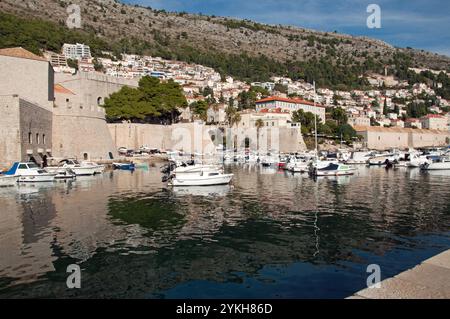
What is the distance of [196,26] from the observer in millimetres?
157875

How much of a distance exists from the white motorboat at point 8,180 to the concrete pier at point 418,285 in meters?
21.5

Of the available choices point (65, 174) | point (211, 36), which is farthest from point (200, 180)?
point (211, 36)

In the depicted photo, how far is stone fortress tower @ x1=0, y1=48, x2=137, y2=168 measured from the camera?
23.2m

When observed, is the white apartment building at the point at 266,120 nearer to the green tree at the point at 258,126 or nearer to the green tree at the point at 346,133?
the green tree at the point at 258,126

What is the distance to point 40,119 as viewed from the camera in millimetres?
27062

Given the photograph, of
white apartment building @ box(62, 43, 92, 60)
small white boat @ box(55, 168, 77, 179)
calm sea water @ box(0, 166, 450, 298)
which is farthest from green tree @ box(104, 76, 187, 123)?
white apartment building @ box(62, 43, 92, 60)

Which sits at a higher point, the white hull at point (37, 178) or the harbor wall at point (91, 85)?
the harbor wall at point (91, 85)

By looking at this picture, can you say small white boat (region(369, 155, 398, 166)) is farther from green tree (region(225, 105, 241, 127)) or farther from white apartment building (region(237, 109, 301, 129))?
green tree (region(225, 105, 241, 127))

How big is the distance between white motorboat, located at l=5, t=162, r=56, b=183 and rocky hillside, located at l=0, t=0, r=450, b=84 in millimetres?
92313

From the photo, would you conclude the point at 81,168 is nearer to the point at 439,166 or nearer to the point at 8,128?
the point at 8,128

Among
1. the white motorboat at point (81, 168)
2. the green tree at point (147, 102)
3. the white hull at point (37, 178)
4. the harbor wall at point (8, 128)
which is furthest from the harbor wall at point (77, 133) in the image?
the green tree at point (147, 102)

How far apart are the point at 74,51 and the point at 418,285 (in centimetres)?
8910

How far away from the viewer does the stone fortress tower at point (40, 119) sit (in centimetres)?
2317
